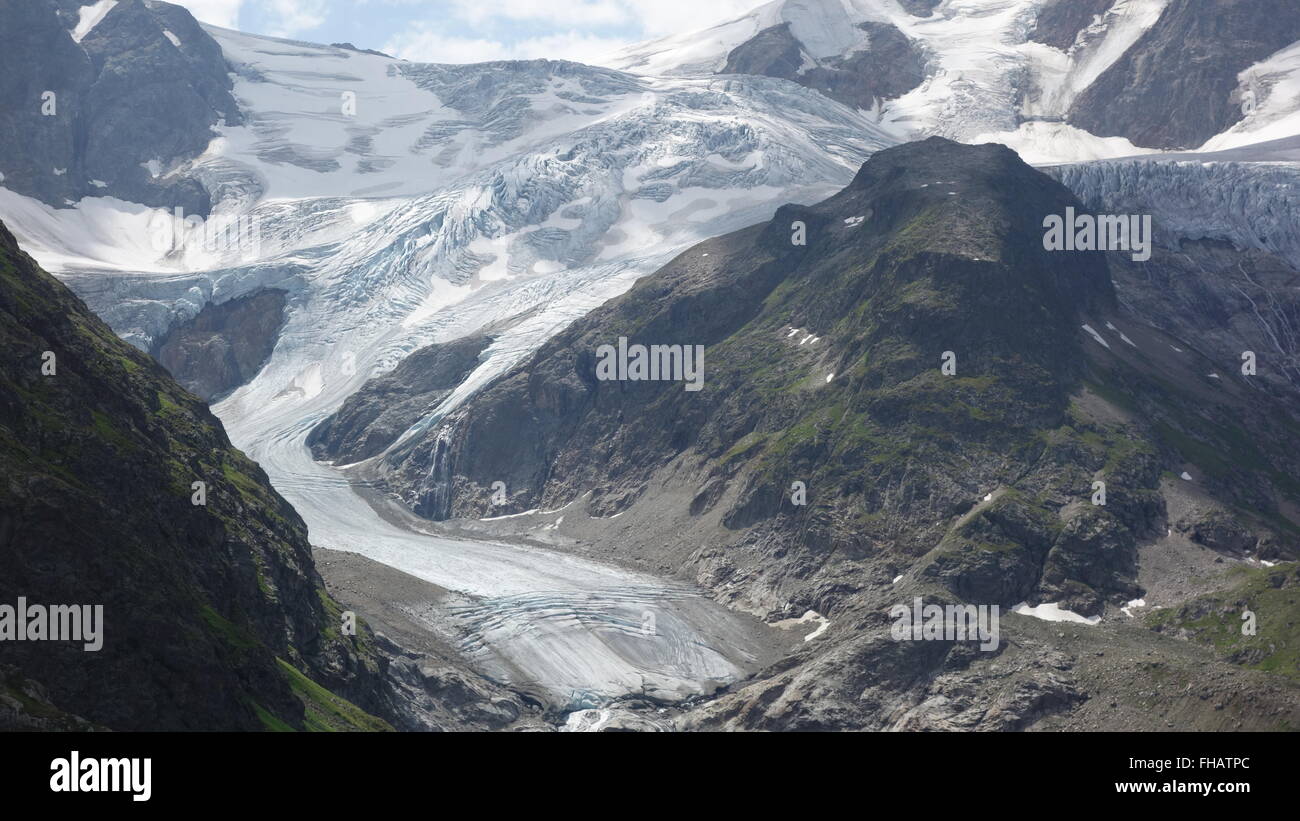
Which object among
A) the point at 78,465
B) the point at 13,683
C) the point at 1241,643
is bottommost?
the point at 1241,643

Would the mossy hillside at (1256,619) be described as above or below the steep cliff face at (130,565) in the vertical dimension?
below

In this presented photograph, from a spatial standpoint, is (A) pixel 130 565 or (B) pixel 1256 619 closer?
(A) pixel 130 565

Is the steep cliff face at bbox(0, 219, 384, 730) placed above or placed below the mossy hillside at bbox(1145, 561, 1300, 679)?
above

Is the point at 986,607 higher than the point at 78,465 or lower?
lower

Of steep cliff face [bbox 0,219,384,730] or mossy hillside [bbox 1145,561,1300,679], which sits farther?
mossy hillside [bbox 1145,561,1300,679]

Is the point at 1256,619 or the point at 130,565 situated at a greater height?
the point at 130,565
